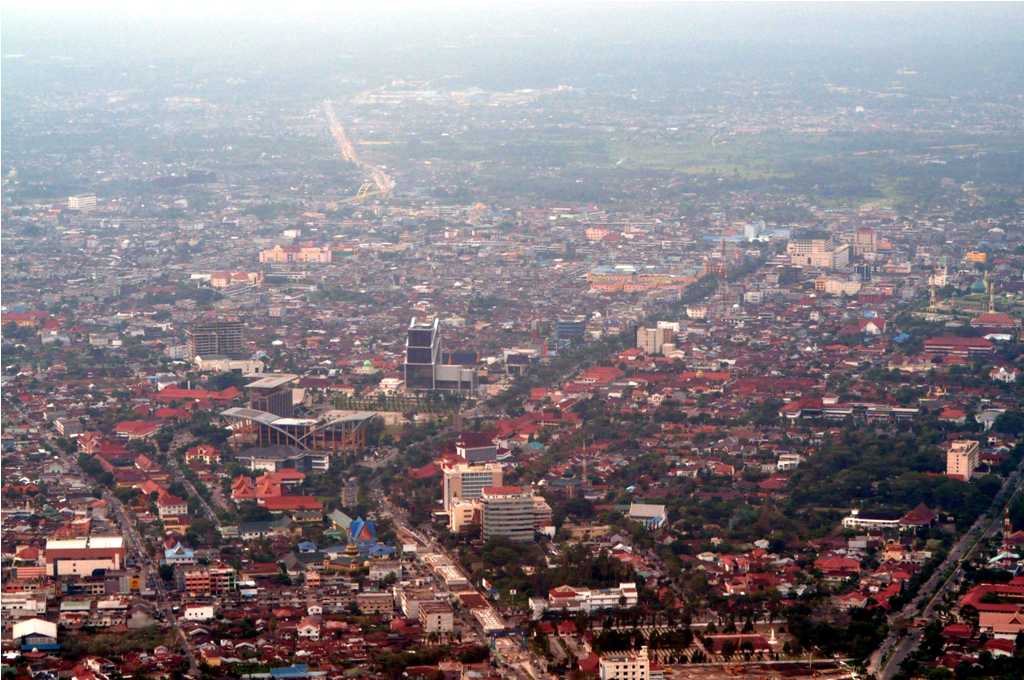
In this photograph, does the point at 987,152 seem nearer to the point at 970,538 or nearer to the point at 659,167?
the point at 659,167

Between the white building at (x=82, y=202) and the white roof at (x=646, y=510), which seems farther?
the white building at (x=82, y=202)

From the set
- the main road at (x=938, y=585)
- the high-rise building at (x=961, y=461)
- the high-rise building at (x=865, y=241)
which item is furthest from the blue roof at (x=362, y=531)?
the high-rise building at (x=865, y=241)

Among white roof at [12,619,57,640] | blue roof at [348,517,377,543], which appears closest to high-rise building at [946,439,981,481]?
blue roof at [348,517,377,543]

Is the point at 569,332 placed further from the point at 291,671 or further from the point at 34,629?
the point at 291,671

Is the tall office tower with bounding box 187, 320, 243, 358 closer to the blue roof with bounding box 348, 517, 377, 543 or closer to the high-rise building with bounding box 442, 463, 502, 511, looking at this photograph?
the high-rise building with bounding box 442, 463, 502, 511

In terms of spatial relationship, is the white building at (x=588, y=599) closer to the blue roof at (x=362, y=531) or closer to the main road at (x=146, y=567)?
the blue roof at (x=362, y=531)

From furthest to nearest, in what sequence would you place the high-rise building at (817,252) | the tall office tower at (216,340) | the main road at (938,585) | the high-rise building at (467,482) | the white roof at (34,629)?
the high-rise building at (817,252), the tall office tower at (216,340), the high-rise building at (467,482), the white roof at (34,629), the main road at (938,585)
